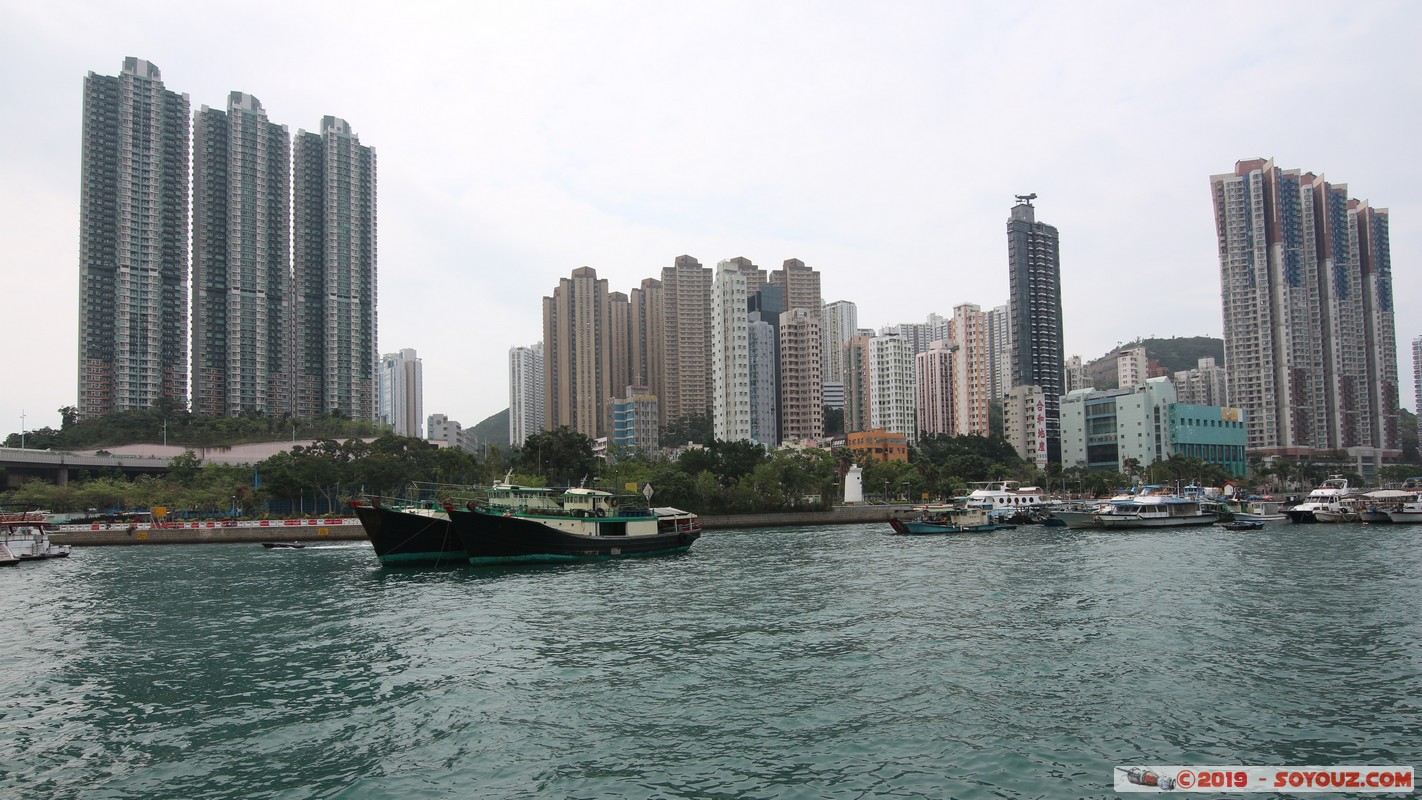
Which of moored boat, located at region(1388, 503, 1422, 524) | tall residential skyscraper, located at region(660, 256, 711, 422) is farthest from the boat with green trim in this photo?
tall residential skyscraper, located at region(660, 256, 711, 422)

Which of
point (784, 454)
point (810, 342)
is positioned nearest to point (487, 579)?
point (784, 454)

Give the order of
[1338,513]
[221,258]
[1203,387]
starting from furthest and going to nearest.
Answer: [1203,387]
[221,258]
[1338,513]

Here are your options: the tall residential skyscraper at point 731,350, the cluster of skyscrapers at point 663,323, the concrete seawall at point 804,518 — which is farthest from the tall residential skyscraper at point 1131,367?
the concrete seawall at point 804,518

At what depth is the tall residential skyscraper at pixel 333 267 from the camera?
11212cm

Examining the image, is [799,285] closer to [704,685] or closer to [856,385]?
[856,385]

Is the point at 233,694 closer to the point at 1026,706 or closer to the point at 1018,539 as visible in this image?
the point at 1026,706

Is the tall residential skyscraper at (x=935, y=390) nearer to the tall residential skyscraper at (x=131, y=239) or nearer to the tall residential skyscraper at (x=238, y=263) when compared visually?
the tall residential skyscraper at (x=238, y=263)

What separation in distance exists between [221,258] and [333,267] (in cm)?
1295

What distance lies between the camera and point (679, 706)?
46.3 ft

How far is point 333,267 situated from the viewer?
113000mm

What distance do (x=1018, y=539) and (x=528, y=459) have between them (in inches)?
1844

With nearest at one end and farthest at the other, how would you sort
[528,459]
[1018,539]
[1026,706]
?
[1026,706]
[1018,539]
[528,459]

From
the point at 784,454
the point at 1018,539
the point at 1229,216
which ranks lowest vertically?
the point at 1018,539

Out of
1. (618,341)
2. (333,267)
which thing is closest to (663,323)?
(618,341)
